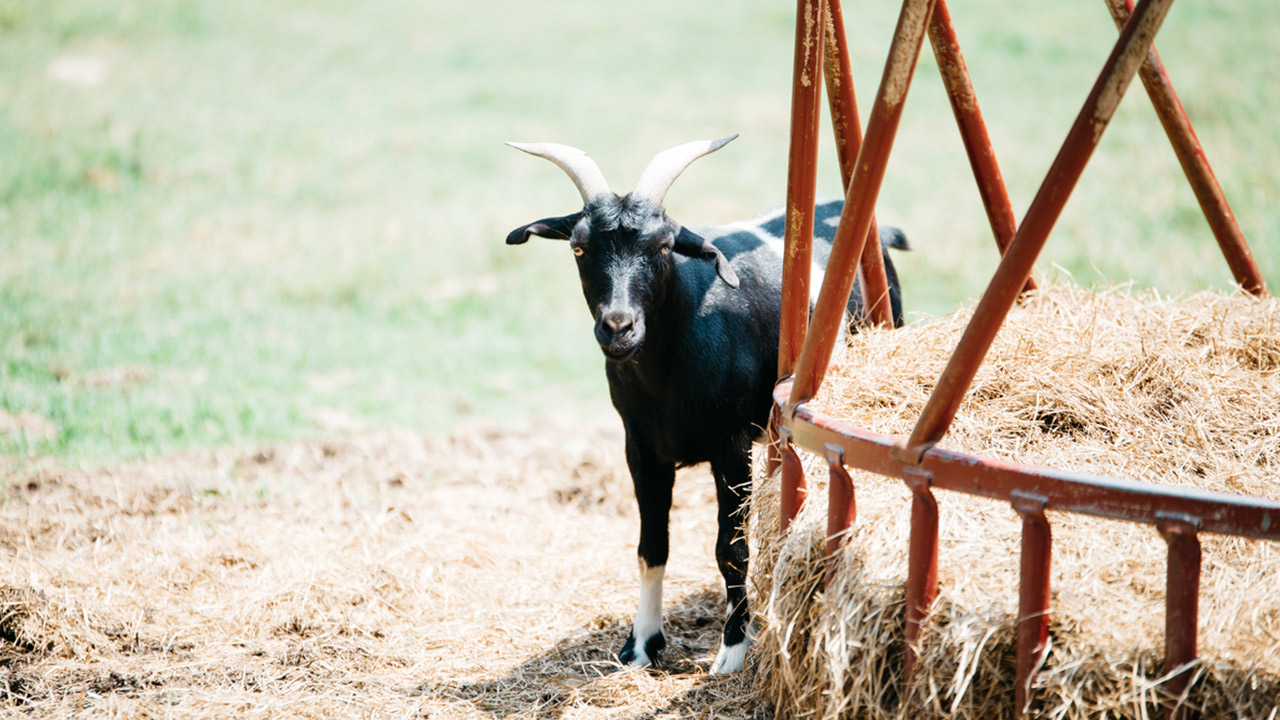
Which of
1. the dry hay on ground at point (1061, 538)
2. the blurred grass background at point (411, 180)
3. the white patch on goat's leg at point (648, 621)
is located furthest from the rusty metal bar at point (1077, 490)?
the blurred grass background at point (411, 180)

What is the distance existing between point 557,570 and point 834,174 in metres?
13.1

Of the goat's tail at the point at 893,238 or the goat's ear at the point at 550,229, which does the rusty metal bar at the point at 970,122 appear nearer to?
the goat's tail at the point at 893,238

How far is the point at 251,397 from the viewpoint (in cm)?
873

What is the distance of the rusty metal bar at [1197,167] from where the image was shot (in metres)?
4.47

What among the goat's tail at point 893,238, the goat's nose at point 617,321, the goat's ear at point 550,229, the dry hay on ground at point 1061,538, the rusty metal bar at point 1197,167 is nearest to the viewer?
the dry hay on ground at point 1061,538

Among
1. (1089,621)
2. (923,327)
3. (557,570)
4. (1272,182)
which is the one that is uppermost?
(1272,182)

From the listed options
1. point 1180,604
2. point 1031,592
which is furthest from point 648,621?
point 1180,604

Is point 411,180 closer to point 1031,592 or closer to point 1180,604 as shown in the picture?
point 1031,592

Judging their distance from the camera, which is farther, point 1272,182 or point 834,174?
point 834,174

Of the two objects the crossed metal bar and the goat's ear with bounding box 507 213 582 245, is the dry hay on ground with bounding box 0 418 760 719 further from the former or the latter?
the goat's ear with bounding box 507 213 582 245

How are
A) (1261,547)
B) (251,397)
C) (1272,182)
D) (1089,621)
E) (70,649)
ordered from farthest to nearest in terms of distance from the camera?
1. (1272,182)
2. (251,397)
3. (70,649)
4. (1261,547)
5. (1089,621)

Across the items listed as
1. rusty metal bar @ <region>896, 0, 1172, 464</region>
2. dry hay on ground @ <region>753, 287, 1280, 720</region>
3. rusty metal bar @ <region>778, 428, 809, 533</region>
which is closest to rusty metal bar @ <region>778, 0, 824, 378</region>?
dry hay on ground @ <region>753, 287, 1280, 720</region>

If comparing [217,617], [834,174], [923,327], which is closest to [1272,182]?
[834,174]

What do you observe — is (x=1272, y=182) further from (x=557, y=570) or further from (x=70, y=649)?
(x=70, y=649)
